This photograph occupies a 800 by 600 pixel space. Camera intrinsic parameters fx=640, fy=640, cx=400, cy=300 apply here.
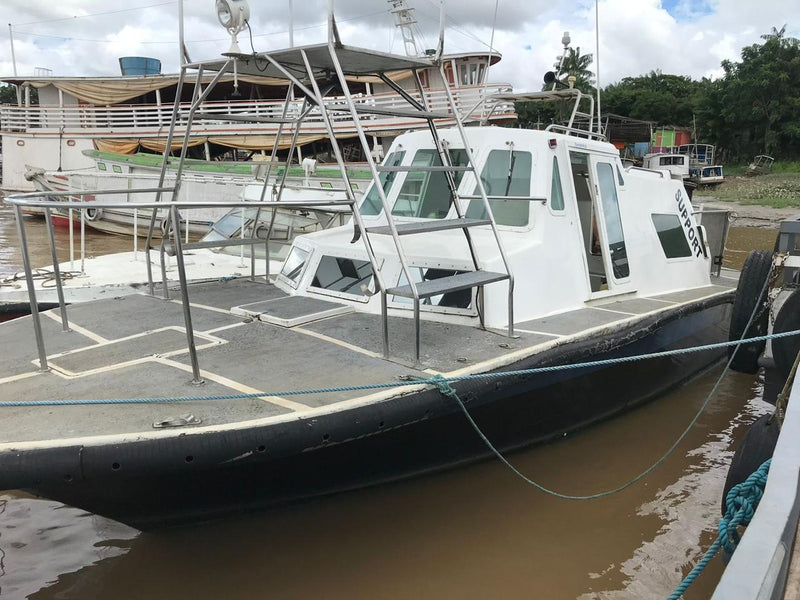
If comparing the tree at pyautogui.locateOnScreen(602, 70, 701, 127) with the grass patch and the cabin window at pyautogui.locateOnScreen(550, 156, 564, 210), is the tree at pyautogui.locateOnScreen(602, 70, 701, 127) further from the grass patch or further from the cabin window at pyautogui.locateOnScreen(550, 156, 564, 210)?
the cabin window at pyautogui.locateOnScreen(550, 156, 564, 210)

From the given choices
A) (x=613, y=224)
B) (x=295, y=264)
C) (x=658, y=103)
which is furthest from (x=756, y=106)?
(x=295, y=264)

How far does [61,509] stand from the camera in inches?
179

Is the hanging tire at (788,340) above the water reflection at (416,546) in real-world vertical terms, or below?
above

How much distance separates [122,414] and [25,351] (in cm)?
152

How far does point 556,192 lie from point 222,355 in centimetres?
324

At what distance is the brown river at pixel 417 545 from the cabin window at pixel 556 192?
205cm

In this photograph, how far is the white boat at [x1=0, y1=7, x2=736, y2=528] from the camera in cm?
321

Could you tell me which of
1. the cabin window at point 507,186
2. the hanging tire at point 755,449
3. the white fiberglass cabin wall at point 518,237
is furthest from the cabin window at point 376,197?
the hanging tire at point 755,449

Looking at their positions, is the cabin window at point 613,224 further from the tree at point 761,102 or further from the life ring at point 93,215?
the tree at point 761,102

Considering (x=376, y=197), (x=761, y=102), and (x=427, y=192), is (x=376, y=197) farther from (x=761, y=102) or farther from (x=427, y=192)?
(x=761, y=102)

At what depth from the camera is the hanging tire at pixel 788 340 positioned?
4.81 metres

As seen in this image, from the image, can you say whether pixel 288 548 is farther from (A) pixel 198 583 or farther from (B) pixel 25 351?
(B) pixel 25 351

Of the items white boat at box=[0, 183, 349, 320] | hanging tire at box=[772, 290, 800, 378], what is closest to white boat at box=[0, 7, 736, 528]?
hanging tire at box=[772, 290, 800, 378]

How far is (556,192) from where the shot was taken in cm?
566
